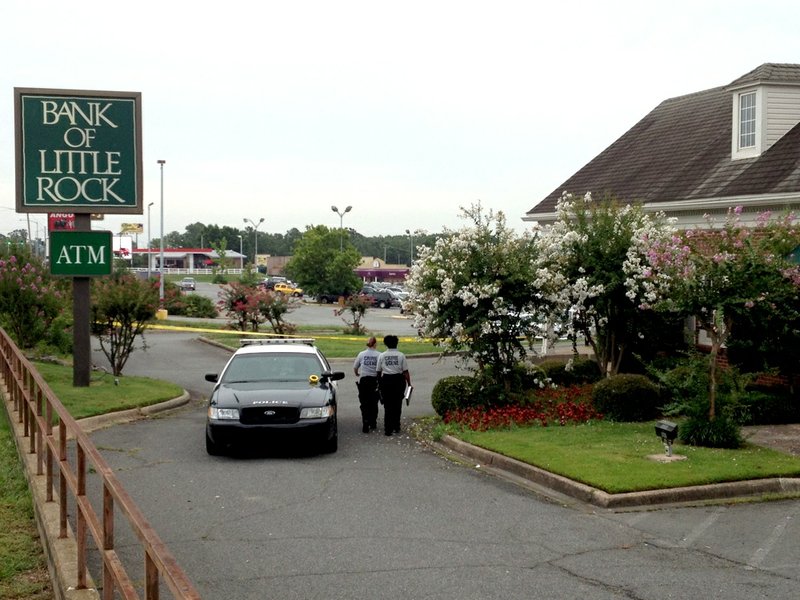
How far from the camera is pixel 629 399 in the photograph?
54.9ft

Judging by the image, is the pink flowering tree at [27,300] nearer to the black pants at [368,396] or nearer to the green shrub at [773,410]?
the black pants at [368,396]

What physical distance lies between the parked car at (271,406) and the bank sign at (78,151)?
6.06 m

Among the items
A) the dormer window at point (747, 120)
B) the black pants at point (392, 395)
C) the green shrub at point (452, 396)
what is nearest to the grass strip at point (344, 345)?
the dormer window at point (747, 120)

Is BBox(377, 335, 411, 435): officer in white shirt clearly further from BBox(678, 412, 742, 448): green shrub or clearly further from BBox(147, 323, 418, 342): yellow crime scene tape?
BBox(147, 323, 418, 342): yellow crime scene tape

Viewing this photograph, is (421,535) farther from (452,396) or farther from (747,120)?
(747,120)

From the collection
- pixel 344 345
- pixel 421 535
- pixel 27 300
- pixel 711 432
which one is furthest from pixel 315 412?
pixel 344 345

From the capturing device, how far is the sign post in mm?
19359

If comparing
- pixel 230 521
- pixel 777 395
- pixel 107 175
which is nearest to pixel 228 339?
pixel 107 175

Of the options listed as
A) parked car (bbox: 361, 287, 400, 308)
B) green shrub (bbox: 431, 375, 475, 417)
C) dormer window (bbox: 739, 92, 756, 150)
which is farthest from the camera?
parked car (bbox: 361, 287, 400, 308)

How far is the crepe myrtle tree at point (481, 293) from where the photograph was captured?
1730 cm

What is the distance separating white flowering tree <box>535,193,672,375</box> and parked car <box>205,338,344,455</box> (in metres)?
4.83

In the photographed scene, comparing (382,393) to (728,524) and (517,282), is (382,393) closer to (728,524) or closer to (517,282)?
(517,282)

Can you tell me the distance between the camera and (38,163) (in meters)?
19.4

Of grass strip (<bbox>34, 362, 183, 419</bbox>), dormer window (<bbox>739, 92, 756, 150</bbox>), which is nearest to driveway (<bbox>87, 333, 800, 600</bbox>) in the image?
grass strip (<bbox>34, 362, 183, 419</bbox>)
